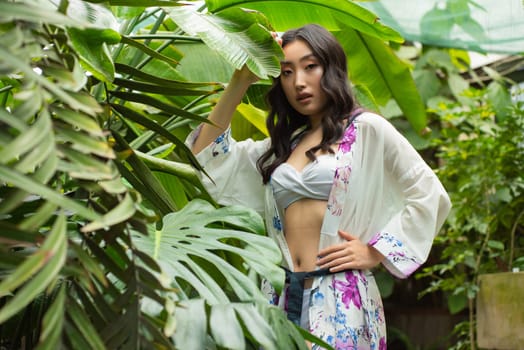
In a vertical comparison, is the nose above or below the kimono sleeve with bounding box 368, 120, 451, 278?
above

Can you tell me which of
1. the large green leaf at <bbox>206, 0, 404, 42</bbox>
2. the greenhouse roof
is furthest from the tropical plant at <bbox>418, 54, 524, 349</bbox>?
the large green leaf at <bbox>206, 0, 404, 42</bbox>

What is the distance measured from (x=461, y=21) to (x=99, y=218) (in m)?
2.98

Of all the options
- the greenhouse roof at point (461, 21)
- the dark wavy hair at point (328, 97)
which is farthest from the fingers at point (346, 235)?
Answer: the greenhouse roof at point (461, 21)

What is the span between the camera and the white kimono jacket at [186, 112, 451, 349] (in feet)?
6.31

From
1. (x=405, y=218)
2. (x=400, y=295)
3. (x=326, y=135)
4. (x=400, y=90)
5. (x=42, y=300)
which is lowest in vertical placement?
(x=400, y=295)

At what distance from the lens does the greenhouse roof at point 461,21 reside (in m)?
3.27

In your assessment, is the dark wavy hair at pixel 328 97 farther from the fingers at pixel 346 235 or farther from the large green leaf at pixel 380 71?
the large green leaf at pixel 380 71

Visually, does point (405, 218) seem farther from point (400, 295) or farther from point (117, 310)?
point (400, 295)

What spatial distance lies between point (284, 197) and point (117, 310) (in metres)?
1.01

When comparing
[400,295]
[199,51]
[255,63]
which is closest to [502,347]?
[199,51]

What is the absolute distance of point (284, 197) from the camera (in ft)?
6.73

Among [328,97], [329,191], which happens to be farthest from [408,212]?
[328,97]

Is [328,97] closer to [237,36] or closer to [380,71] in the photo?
[237,36]

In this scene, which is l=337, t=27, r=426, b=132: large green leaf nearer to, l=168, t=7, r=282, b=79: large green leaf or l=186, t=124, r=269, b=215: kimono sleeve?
l=186, t=124, r=269, b=215: kimono sleeve
